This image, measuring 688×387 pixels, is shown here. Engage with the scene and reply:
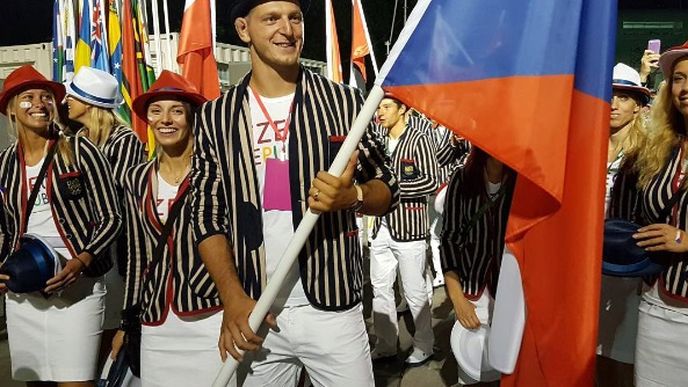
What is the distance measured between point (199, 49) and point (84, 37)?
2108mm

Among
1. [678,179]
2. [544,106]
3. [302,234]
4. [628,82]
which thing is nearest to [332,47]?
[628,82]

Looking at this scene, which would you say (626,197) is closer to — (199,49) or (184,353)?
(184,353)

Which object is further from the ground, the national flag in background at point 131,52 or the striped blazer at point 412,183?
the national flag in background at point 131,52

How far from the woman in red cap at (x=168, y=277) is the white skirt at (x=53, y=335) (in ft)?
1.05

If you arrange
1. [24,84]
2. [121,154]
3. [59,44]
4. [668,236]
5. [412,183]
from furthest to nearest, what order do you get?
[59,44]
[412,183]
[121,154]
[24,84]
[668,236]

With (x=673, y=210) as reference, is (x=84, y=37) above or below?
above

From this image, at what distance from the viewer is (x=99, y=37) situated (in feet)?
23.1

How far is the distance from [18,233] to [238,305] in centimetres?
187

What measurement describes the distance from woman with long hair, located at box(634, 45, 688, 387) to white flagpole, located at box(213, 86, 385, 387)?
61.5 inches

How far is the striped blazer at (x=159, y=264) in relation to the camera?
303cm

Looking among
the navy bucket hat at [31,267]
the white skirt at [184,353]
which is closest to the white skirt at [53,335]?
the navy bucket hat at [31,267]

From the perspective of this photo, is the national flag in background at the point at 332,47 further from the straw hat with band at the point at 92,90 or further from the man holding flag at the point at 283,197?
the man holding flag at the point at 283,197

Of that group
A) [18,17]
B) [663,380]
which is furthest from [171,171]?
[18,17]

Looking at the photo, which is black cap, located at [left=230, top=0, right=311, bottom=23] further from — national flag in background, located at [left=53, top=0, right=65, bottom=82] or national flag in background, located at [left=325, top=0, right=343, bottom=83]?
national flag in background, located at [left=53, top=0, right=65, bottom=82]
